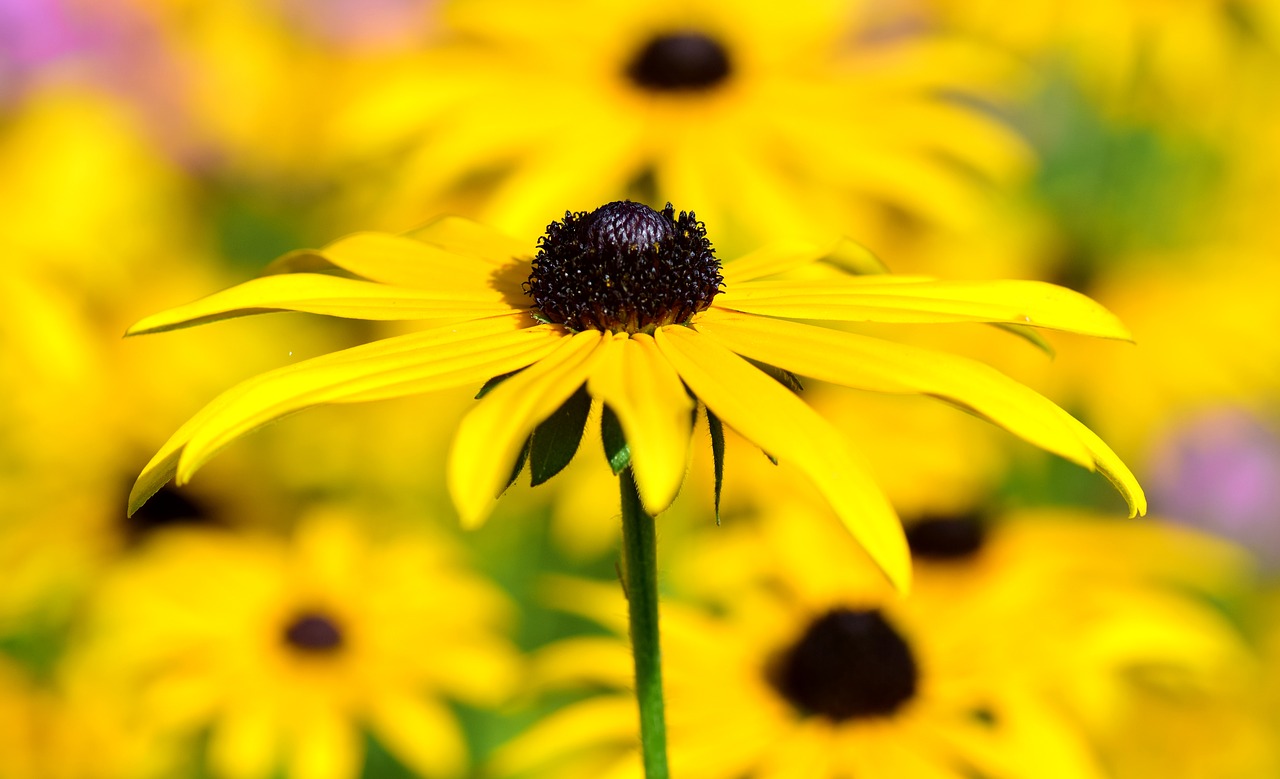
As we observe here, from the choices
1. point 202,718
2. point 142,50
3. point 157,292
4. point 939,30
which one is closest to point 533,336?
point 202,718

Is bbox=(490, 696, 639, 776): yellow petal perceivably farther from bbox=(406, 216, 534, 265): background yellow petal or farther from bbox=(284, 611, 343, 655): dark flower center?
bbox=(284, 611, 343, 655): dark flower center

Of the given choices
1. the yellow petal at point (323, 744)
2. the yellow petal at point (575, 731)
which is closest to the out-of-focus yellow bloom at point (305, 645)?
the yellow petal at point (323, 744)

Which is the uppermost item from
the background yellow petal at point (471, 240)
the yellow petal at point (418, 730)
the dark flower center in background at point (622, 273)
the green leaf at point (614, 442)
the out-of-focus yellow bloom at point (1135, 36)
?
the out-of-focus yellow bloom at point (1135, 36)

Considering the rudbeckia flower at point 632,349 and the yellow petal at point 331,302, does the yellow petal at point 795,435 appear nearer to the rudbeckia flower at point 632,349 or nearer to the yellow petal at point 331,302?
the rudbeckia flower at point 632,349

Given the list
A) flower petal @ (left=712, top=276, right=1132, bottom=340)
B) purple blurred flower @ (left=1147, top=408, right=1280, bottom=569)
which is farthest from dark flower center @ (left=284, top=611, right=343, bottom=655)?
purple blurred flower @ (left=1147, top=408, right=1280, bottom=569)

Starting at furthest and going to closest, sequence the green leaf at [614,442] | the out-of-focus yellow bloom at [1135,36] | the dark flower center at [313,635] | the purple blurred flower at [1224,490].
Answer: the purple blurred flower at [1224,490] → the out-of-focus yellow bloom at [1135,36] → the dark flower center at [313,635] → the green leaf at [614,442]

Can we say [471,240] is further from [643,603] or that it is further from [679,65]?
[679,65]

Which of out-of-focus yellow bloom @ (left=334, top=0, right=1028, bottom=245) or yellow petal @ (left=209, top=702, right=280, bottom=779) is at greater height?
out-of-focus yellow bloom @ (left=334, top=0, right=1028, bottom=245)

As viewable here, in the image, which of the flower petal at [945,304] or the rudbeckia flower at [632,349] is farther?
the flower petal at [945,304]
